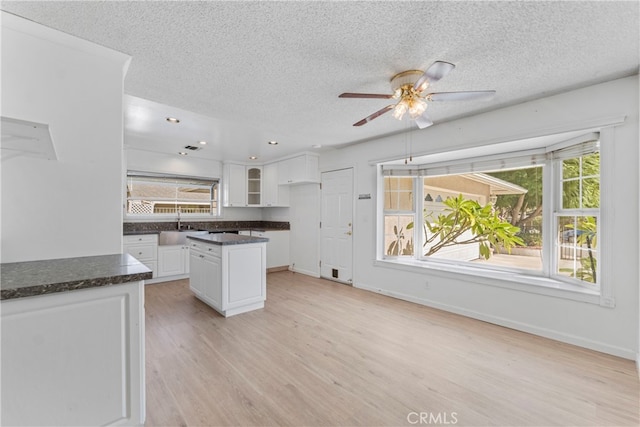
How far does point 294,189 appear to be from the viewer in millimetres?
5879

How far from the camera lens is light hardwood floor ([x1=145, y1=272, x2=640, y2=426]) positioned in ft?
5.42

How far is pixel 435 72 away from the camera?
165cm

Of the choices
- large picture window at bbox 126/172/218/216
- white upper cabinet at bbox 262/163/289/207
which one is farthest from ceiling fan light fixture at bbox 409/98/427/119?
large picture window at bbox 126/172/218/216

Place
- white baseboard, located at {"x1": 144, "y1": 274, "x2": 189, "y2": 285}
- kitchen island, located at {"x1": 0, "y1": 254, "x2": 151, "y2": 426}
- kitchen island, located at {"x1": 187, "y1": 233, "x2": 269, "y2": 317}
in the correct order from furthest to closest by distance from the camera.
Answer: white baseboard, located at {"x1": 144, "y1": 274, "x2": 189, "y2": 285} < kitchen island, located at {"x1": 187, "y1": 233, "x2": 269, "y2": 317} < kitchen island, located at {"x1": 0, "y1": 254, "x2": 151, "y2": 426}

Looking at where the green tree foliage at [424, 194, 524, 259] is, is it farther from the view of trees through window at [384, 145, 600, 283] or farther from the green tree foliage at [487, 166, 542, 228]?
the green tree foliage at [487, 166, 542, 228]

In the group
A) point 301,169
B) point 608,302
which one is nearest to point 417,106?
point 608,302

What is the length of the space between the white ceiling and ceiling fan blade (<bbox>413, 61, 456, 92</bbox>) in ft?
0.82

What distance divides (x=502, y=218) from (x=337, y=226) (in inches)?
99.1

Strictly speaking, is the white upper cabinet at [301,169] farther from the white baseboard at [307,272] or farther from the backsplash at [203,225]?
the white baseboard at [307,272]

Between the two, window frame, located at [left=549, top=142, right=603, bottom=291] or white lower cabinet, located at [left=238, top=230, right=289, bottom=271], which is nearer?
window frame, located at [left=549, top=142, right=603, bottom=291]

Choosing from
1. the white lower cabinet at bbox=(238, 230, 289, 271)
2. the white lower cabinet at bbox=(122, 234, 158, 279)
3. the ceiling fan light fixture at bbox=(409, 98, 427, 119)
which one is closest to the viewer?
the ceiling fan light fixture at bbox=(409, 98, 427, 119)

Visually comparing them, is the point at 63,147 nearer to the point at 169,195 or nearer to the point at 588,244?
the point at 169,195

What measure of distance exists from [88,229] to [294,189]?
4.21 meters

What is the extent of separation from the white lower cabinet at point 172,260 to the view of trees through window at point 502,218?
3.70 meters
